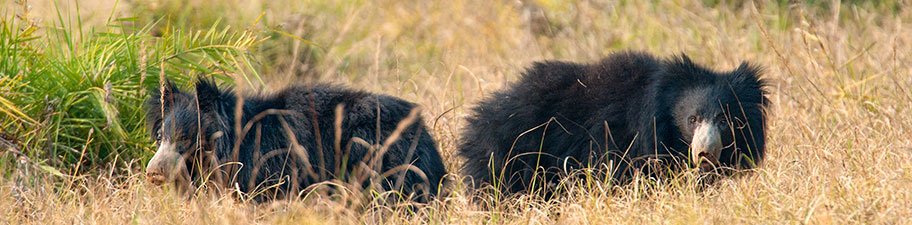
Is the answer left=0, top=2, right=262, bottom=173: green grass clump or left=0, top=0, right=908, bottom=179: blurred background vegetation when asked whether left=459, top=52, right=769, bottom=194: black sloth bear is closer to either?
left=0, top=0, right=908, bottom=179: blurred background vegetation

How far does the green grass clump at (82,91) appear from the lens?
Result: 4883 millimetres

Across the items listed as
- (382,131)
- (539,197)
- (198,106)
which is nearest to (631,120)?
(539,197)

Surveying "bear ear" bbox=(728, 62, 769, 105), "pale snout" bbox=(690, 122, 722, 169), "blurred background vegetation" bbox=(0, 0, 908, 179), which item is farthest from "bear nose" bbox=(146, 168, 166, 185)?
"bear ear" bbox=(728, 62, 769, 105)

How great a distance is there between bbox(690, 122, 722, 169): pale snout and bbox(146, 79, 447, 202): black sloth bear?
4.06 feet

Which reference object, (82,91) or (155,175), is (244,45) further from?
(155,175)

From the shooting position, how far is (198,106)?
13.8 feet

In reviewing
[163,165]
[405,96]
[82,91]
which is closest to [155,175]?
[163,165]

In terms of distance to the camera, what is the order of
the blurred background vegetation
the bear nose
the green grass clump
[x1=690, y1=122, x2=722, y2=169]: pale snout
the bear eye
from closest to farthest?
1. the bear nose
2. [x1=690, y1=122, x2=722, y2=169]: pale snout
3. the bear eye
4. the green grass clump
5. the blurred background vegetation

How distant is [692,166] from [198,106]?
2324 mm

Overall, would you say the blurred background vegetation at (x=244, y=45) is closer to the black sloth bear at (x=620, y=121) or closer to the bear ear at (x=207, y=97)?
the bear ear at (x=207, y=97)

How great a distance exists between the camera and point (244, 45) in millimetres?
5480

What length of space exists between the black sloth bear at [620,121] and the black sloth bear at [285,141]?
0.50m

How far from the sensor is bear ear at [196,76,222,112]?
438 cm

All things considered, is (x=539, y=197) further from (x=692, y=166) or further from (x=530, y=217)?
(x=692, y=166)
